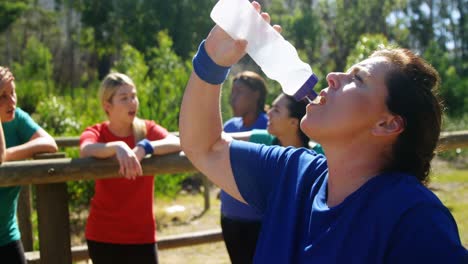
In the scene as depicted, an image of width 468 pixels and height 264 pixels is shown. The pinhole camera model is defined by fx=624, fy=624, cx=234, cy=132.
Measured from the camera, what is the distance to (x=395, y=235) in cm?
129

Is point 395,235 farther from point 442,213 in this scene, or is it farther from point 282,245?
point 282,245

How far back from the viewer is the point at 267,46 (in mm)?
1784

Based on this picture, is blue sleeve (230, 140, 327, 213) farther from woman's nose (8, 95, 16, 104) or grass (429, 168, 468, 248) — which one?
grass (429, 168, 468, 248)

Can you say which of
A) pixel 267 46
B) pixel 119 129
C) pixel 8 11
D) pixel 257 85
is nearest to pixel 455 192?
pixel 257 85

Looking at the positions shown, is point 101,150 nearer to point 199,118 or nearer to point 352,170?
point 199,118

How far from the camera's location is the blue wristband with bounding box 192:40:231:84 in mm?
1696

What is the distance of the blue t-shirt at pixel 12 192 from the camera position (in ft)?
9.17

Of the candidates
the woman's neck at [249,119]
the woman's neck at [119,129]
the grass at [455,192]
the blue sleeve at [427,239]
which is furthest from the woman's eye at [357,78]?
the woman's neck at [249,119]

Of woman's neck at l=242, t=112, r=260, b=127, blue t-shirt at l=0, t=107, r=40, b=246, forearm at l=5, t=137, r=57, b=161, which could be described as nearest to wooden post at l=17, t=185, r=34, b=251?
blue t-shirt at l=0, t=107, r=40, b=246

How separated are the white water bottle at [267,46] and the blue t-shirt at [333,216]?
0.62 ft

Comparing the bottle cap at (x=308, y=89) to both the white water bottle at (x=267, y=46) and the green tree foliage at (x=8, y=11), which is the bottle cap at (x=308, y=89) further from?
the green tree foliage at (x=8, y=11)

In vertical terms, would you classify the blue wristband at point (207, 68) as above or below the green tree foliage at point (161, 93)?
above

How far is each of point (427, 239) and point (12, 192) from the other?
84.0 inches

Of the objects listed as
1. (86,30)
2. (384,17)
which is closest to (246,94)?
(384,17)
